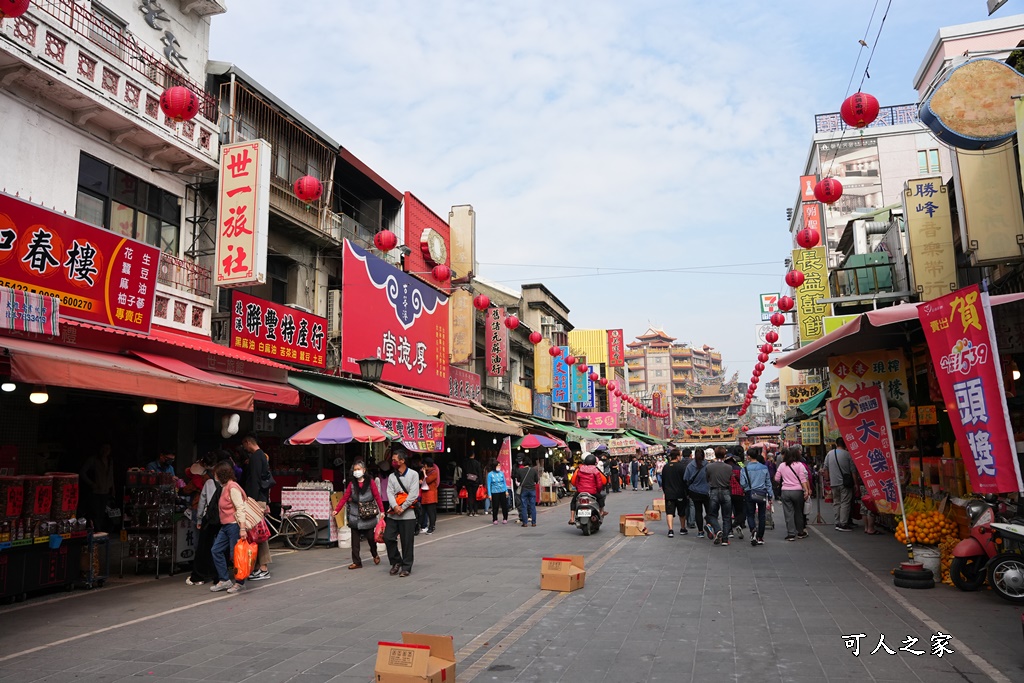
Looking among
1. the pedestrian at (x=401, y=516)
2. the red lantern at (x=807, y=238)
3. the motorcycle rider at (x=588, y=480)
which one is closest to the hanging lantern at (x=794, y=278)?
the red lantern at (x=807, y=238)

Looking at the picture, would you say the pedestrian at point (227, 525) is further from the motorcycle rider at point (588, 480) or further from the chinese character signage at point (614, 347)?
the chinese character signage at point (614, 347)

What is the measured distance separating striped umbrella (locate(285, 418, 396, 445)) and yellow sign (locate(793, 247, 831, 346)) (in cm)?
1555

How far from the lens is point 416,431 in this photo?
16688mm

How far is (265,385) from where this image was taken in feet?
43.4

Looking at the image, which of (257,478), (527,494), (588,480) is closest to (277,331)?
(257,478)

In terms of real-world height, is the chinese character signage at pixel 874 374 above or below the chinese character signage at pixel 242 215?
below

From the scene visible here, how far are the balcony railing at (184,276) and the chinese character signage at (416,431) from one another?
414 centimetres

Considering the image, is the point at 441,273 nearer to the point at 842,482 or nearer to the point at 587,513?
the point at 587,513

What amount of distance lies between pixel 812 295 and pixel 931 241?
32.0ft

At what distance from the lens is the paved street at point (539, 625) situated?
5.68 m

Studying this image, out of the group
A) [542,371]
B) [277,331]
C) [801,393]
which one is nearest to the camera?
[277,331]

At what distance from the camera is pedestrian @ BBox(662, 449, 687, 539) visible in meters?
15.2

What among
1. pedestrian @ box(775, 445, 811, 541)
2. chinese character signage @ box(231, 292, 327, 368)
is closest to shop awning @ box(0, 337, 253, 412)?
chinese character signage @ box(231, 292, 327, 368)

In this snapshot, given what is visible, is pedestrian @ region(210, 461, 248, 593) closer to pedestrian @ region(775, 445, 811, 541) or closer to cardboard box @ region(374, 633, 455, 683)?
cardboard box @ region(374, 633, 455, 683)
